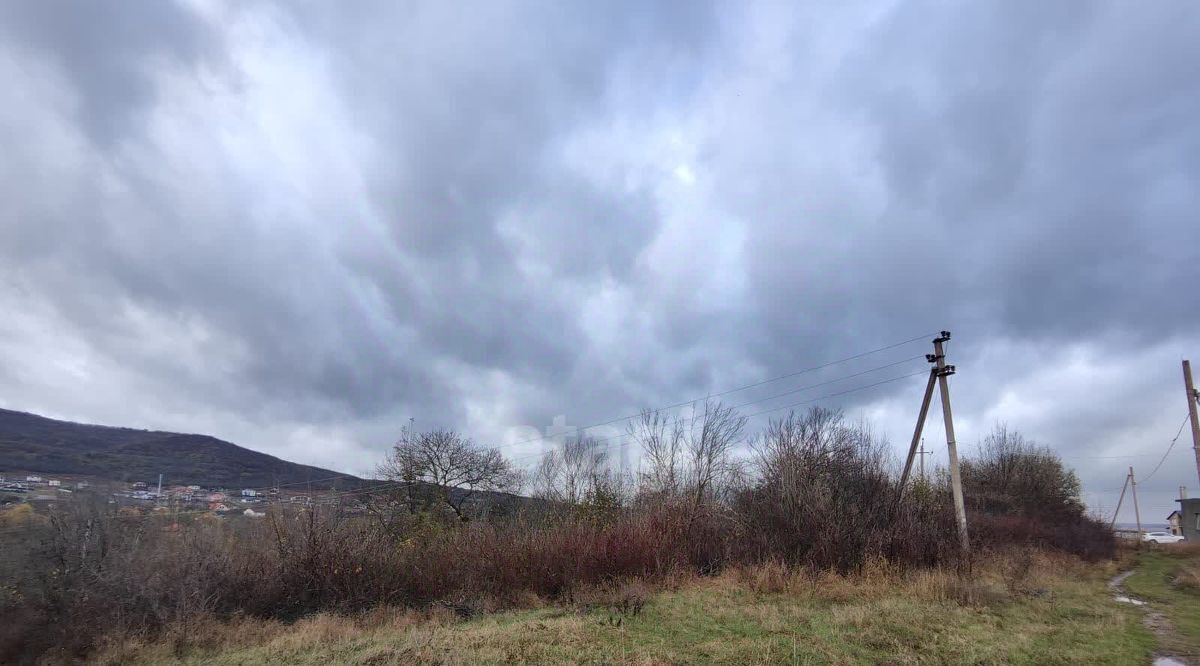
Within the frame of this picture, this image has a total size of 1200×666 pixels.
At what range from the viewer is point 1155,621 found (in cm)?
1384

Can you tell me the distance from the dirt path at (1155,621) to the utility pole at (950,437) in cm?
390

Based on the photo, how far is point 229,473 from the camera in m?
38.0

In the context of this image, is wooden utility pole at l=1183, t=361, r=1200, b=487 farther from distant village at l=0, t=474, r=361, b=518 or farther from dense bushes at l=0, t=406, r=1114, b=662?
distant village at l=0, t=474, r=361, b=518

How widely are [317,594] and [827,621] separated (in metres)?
12.3

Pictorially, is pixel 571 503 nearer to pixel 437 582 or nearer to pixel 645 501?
pixel 645 501

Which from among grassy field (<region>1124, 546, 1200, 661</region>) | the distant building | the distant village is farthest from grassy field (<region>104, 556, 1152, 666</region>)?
the distant building

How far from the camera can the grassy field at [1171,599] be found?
1135 centimetres

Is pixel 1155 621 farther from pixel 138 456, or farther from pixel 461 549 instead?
pixel 138 456

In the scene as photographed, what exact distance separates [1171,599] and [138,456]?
47294 mm

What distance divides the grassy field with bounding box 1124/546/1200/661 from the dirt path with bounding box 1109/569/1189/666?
20 mm

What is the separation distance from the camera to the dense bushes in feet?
45.3

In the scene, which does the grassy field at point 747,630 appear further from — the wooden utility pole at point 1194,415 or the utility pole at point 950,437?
the wooden utility pole at point 1194,415

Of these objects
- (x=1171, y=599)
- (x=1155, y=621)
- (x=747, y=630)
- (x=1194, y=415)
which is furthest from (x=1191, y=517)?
(x=747, y=630)

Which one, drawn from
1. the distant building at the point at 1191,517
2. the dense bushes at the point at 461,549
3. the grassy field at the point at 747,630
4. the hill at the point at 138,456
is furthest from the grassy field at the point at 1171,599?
the distant building at the point at 1191,517
